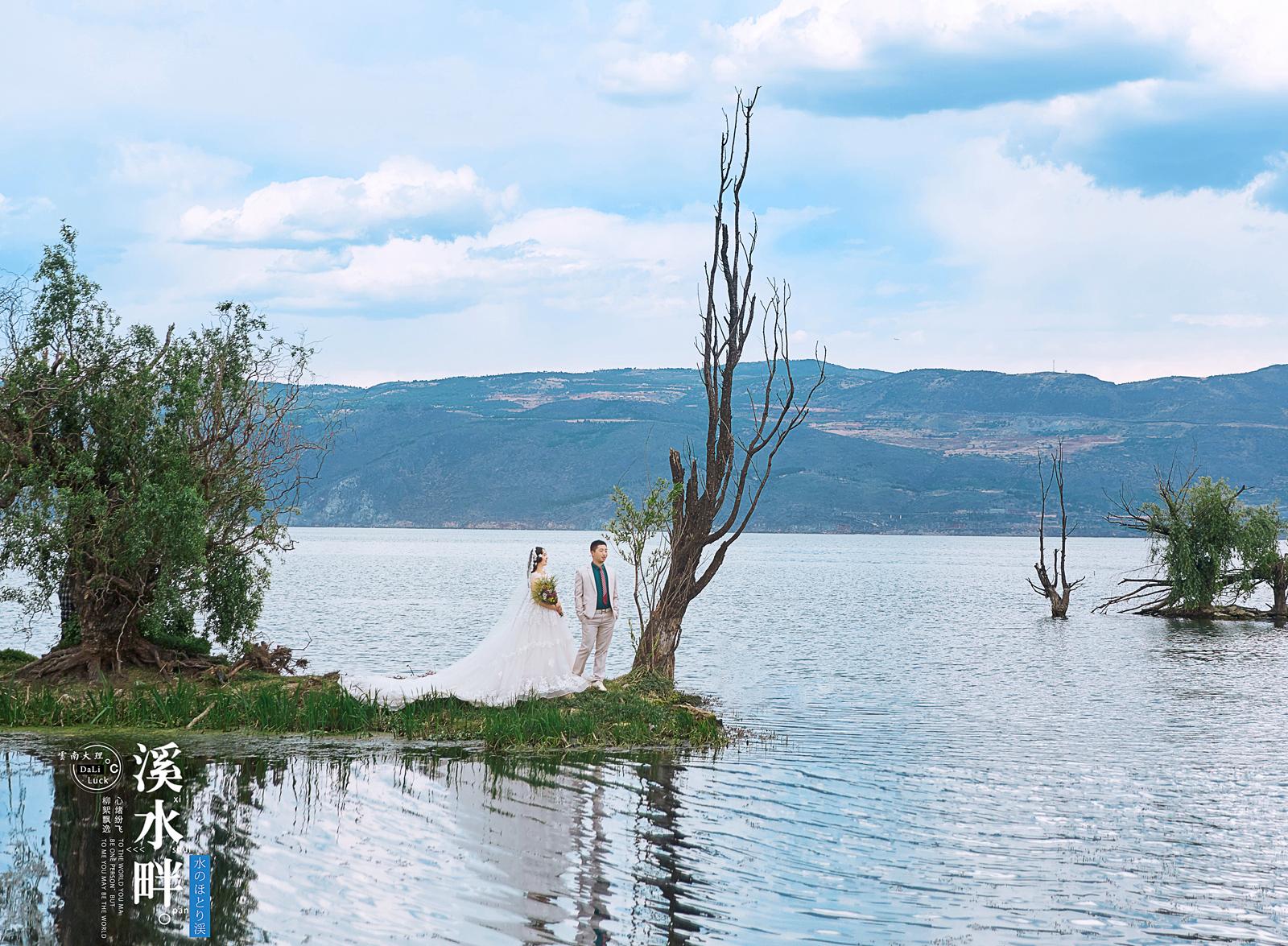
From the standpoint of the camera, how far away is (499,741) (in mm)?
15109

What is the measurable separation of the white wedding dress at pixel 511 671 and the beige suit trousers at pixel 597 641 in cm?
41

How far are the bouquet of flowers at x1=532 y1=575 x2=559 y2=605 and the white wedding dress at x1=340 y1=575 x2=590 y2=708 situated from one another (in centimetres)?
8

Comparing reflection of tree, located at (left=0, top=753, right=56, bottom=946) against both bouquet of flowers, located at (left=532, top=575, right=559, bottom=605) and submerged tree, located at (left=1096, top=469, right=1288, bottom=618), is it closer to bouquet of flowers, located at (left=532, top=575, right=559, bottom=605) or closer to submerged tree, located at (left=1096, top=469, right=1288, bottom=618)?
bouquet of flowers, located at (left=532, top=575, right=559, bottom=605)

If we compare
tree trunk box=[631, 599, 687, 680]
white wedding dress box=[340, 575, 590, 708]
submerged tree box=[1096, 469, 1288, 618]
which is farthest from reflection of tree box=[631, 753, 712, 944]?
submerged tree box=[1096, 469, 1288, 618]

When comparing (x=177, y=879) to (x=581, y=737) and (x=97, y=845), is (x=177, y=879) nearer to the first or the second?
(x=97, y=845)

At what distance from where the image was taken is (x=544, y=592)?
17.8 meters

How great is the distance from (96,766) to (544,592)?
6594 millimetres

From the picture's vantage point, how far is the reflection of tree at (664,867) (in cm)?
864

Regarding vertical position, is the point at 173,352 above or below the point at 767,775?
above

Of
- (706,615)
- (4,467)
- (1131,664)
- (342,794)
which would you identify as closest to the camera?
(342,794)

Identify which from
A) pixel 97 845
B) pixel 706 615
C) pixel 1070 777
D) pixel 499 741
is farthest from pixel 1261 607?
pixel 97 845

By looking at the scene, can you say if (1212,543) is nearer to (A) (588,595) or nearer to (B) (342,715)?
(A) (588,595)

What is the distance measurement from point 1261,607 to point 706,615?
26.9m

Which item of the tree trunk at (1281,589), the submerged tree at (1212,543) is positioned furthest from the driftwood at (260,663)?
the tree trunk at (1281,589)
